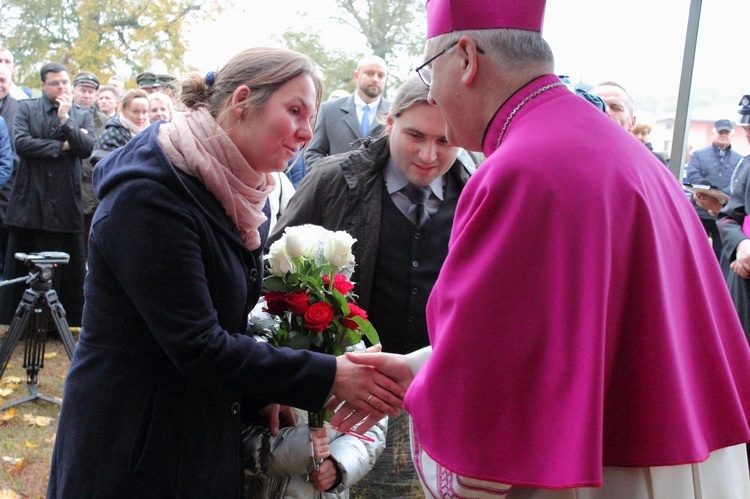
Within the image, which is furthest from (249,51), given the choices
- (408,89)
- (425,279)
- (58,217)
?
(58,217)

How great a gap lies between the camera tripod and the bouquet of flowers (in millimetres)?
3369

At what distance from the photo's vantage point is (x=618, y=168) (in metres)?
1.83

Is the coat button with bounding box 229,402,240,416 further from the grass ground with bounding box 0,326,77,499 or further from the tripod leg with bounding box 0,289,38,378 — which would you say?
the tripod leg with bounding box 0,289,38,378

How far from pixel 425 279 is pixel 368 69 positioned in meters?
5.02

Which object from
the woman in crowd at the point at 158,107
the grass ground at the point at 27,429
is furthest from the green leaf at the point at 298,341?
the woman in crowd at the point at 158,107

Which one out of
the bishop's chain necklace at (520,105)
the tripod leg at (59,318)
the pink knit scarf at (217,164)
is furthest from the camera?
the tripod leg at (59,318)

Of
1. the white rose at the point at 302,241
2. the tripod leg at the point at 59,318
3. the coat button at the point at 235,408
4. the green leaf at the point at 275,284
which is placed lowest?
the tripod leg at the point at 59,318

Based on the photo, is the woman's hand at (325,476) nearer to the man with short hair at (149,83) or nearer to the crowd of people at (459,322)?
the crowd of people at (459,322)

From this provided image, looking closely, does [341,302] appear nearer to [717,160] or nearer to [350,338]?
[350,338]

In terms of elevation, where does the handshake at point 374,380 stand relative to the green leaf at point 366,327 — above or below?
below

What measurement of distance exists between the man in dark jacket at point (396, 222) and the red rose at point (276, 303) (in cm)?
75

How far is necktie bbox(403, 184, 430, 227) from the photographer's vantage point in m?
3.47

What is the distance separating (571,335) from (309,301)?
1.12m

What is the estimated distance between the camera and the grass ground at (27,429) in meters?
4.73
